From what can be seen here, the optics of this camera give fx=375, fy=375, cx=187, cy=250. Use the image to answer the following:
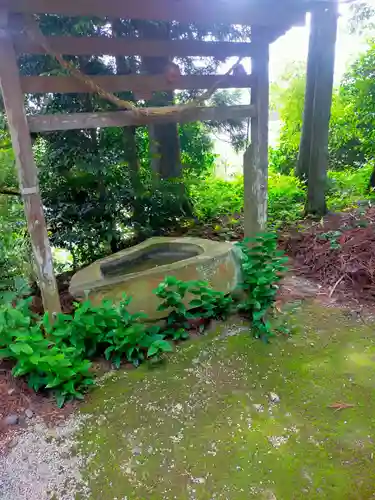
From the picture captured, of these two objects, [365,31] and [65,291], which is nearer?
[65,291]

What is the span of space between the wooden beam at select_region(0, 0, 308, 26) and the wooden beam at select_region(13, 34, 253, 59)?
0.73ft

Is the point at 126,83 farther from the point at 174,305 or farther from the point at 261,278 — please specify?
the point at 261,278

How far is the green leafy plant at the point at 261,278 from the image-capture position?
3.25 metres

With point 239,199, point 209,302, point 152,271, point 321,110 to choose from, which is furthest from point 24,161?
point 239,199

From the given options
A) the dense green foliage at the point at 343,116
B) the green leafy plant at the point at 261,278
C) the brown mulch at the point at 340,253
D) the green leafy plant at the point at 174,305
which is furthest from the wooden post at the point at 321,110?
the green leafy plant at the point at 174,305

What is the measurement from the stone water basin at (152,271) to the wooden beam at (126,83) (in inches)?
59.1

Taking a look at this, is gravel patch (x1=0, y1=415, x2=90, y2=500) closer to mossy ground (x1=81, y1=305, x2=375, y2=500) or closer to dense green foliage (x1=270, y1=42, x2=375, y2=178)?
mossy ground (x1=81, y1=305, x2=375, y2=500)

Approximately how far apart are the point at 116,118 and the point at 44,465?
239 cm

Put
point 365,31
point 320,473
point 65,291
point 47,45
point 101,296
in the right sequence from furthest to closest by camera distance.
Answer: point 365,31 < point 65,291 < point 101,296 < point 47,45 < point 320,473

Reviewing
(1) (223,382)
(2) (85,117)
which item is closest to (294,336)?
(1) (223,382)

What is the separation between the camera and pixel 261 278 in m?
3.23

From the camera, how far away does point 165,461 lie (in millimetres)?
2111

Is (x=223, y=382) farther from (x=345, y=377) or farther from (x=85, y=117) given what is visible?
(x=85, y=117)

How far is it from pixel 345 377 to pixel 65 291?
9.93 ft
